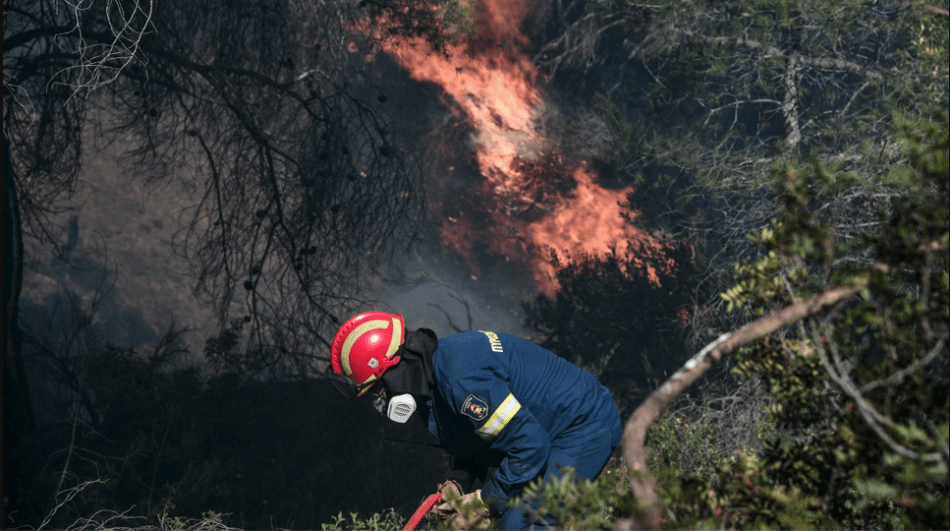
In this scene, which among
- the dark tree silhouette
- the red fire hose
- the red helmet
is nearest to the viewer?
the red fire hose

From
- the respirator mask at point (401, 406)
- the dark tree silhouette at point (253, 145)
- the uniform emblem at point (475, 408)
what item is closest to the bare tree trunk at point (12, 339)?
the dark tree silhouette at point (253, 145)

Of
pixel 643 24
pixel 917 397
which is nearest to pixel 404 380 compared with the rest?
pixel 917 397

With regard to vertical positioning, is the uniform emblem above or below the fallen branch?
above

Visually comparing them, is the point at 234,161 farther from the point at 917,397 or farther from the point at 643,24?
the point at 917,397

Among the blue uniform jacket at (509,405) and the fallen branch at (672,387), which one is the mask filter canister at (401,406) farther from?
the fallen branch at (672,387)

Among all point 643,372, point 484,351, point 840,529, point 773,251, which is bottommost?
point 840,529

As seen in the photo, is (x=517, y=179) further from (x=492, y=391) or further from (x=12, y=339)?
Answer: (x=12, y=339)

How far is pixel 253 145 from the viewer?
225 inches

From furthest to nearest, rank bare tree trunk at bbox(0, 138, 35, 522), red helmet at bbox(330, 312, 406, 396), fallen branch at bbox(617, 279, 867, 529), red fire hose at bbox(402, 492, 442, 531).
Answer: bare tree trunk at bbox(0, 138, 35, 522) → red helmet at bbox(330, 312, 406, 396) → red fire hose at bbox(402, 492, 442, 531) → fallen branch at bbox(617, 279, 867, 529)

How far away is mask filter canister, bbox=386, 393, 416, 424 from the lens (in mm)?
2932

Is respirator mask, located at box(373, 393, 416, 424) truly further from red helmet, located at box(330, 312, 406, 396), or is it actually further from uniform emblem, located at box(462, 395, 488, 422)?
uniform emblem, located at box(462, 395, 488, 422)

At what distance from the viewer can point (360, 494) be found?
5.80m

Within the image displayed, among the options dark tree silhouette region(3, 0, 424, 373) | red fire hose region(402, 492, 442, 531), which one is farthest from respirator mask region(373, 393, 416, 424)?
dark tree silhouette region(3, 0, 424, 373)

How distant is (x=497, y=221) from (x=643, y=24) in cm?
248
